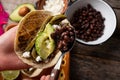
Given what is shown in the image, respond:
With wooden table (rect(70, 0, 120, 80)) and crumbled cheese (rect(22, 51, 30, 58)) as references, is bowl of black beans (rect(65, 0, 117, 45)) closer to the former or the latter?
wooden table (rect(70, 0, 120, 80))

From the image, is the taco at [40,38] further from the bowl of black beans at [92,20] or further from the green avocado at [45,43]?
the bowl of black beans at [92,20]

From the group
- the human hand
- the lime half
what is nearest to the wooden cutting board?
the lime half

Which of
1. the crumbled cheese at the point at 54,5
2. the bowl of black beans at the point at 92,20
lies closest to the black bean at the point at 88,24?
the bowl of black beans at the point at 92,20

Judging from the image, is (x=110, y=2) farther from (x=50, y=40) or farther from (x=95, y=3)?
(x=50, y=40)

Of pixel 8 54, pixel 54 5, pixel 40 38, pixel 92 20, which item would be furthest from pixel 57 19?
pixel 54 5

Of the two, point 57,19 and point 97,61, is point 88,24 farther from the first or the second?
point 57,19

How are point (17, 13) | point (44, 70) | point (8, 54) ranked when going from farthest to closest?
1. point (17, 13)
2. point (44, 70)
3. point (8, 54)

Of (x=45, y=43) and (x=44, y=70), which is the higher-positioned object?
(x=45, y=43)
